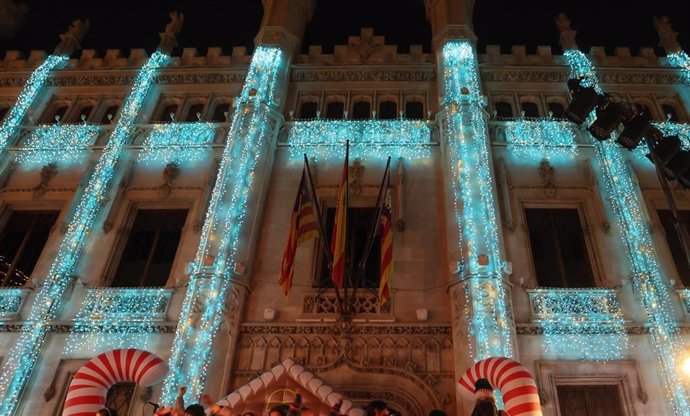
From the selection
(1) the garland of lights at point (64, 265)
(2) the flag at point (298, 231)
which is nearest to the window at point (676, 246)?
(2) the flag at point (298, 231)

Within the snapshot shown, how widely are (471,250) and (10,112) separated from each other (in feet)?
54.7

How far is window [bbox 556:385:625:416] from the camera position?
11797mm

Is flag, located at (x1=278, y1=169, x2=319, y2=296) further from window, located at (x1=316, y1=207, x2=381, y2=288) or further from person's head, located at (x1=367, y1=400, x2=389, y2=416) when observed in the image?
person's head, located at (x1=367, y1=400, x2=389, y2=416)

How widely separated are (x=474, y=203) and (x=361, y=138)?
473 cm

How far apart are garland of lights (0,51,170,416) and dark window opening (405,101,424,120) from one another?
946 centimetres

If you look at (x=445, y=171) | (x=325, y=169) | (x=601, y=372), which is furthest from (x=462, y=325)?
(x=325, y=169)

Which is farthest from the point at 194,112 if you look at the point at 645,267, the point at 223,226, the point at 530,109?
the point at 645,267

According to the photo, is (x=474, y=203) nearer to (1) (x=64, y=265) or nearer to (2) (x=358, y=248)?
(2) (x=358, y=248)

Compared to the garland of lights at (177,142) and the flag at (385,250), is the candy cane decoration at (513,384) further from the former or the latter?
the garland of lights at (177,142)

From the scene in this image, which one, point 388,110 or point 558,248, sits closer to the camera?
point 558,248

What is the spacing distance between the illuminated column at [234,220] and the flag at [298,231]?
1.58 metres

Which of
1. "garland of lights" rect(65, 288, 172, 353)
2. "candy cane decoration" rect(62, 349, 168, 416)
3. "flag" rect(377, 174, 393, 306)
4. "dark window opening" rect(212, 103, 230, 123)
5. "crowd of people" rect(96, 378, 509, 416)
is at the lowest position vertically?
"crowd of people" rect(96, 378, 509, 416)

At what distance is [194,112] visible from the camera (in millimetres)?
19172

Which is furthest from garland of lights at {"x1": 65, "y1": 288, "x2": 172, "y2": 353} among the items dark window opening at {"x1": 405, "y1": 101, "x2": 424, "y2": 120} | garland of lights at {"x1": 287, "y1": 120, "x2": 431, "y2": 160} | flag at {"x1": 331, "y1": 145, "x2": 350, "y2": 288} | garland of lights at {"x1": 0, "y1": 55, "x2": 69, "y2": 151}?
dark window opening at {"x1": 405, "y1": 101, "x2": 424, "y2": 120}
